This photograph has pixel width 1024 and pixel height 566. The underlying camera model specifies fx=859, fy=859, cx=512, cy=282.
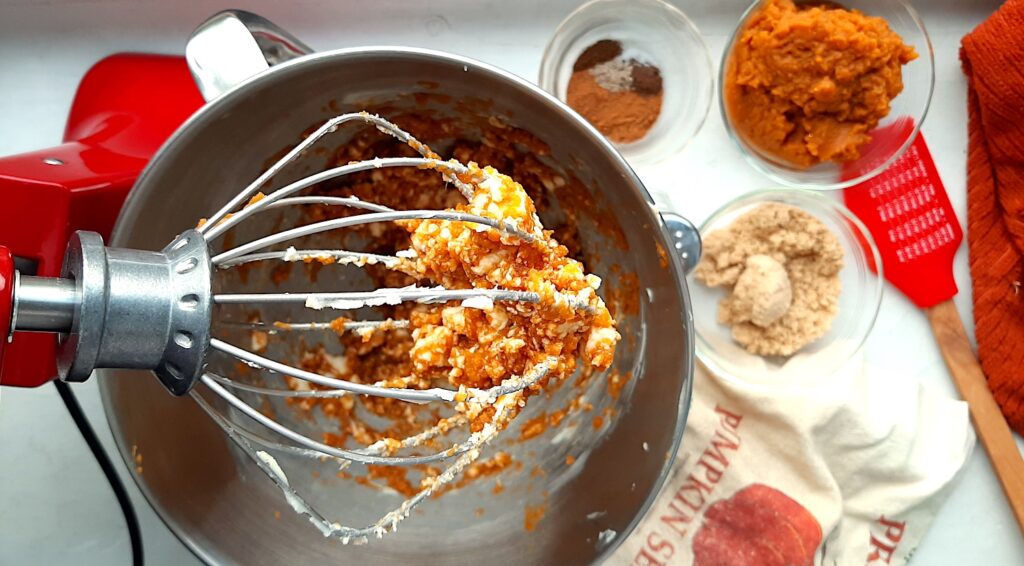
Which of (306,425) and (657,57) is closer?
(306,425)

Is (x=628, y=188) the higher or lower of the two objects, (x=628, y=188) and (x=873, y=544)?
the higher

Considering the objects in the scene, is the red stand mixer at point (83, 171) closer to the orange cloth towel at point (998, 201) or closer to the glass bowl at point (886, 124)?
the glass bowl at point (886, 124)

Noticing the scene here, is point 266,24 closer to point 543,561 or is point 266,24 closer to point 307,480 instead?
point 307,480

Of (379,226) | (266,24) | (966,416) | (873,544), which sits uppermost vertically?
(266,24)

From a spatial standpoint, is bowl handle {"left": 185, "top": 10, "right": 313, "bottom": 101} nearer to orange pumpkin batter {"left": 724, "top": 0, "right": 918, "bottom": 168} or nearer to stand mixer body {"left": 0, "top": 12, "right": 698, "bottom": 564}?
stand mixer body {"left": 0, "top": 12, "right": 698, "bottom": 564}

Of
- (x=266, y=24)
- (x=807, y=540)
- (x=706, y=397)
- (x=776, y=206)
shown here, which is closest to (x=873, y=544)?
(x=807, y=540)

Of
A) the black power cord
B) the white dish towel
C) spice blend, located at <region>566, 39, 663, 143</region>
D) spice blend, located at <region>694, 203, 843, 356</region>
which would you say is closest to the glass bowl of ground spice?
spice blend, located at <region>566, 39, 663, 143</region>

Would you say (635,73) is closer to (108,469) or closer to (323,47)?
(323,47)
